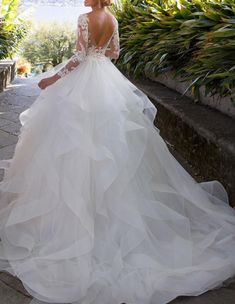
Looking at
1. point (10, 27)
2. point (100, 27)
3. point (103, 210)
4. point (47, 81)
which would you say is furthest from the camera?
point (10, 27)

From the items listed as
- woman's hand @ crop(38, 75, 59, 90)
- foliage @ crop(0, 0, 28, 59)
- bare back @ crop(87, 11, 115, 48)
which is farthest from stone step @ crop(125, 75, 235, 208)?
foliage @ crop(0, 0, 28, 59)

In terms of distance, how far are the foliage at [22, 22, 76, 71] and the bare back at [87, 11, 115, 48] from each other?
13.9 m

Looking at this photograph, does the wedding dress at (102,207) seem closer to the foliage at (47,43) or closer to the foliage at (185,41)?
the foliage at (185,41)

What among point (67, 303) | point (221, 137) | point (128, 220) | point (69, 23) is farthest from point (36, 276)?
point (69, 23)

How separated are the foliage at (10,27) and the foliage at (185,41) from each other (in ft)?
8.98

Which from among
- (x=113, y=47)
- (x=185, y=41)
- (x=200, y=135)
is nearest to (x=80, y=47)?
(x=113, y=47)

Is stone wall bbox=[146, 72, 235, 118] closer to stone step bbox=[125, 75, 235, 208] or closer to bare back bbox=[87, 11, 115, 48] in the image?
stone step bbox=[125, 75, 235, 208]

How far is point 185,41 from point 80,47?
1.66 m

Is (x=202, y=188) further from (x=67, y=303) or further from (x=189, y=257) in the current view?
(x=67, y=303)

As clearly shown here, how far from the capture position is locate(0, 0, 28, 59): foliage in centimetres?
821

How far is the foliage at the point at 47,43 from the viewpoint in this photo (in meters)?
16.4

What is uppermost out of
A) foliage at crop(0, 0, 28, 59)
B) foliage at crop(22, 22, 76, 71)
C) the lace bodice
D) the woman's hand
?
the lace bodice

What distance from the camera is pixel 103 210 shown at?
2432 millimetres

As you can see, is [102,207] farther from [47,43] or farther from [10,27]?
[47,43]
